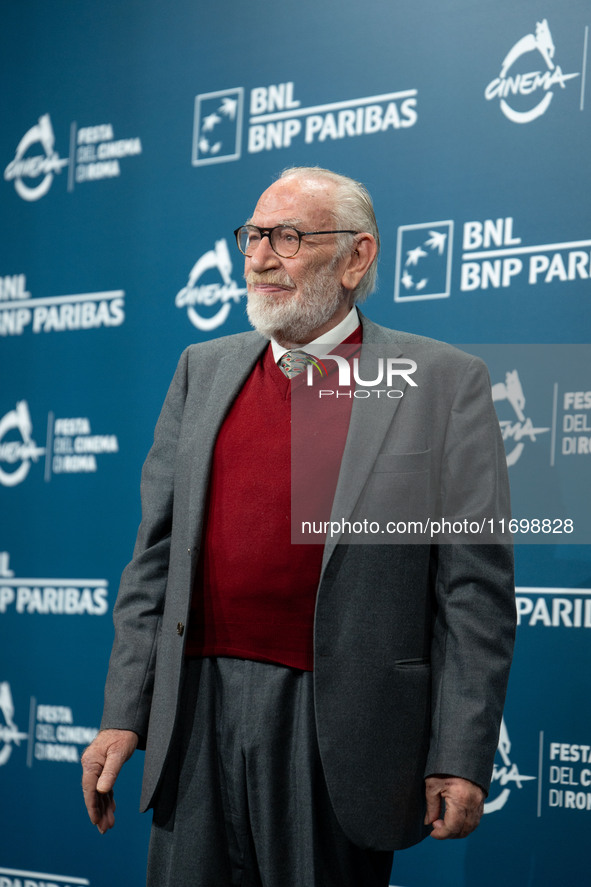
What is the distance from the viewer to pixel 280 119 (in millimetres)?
3092

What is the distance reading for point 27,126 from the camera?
3611 millimetres

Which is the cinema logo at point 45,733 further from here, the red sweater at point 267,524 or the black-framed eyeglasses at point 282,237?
the black-framed eyeglasses at point 282,237

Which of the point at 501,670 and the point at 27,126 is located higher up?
the point at 27,126

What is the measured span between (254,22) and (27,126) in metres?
0.97

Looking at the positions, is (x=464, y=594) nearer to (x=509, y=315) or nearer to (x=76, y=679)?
(x=509, y=315)

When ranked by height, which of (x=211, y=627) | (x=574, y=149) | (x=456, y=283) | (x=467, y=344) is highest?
(x=574, y=149)

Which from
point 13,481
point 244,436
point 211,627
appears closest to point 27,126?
point 13,481

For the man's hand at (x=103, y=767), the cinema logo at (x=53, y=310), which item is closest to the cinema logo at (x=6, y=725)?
the cinema logo at (x=53, y=310)

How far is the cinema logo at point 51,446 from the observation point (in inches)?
131

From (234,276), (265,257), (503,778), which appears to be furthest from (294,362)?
(503,778)

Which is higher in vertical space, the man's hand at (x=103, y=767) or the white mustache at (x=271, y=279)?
the white mustache at (x=271, y=279)

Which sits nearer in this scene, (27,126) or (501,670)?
(501,670)

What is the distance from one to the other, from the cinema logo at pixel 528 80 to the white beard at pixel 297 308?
3.21 feet

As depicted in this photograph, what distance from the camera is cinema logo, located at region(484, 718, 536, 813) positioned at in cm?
256
